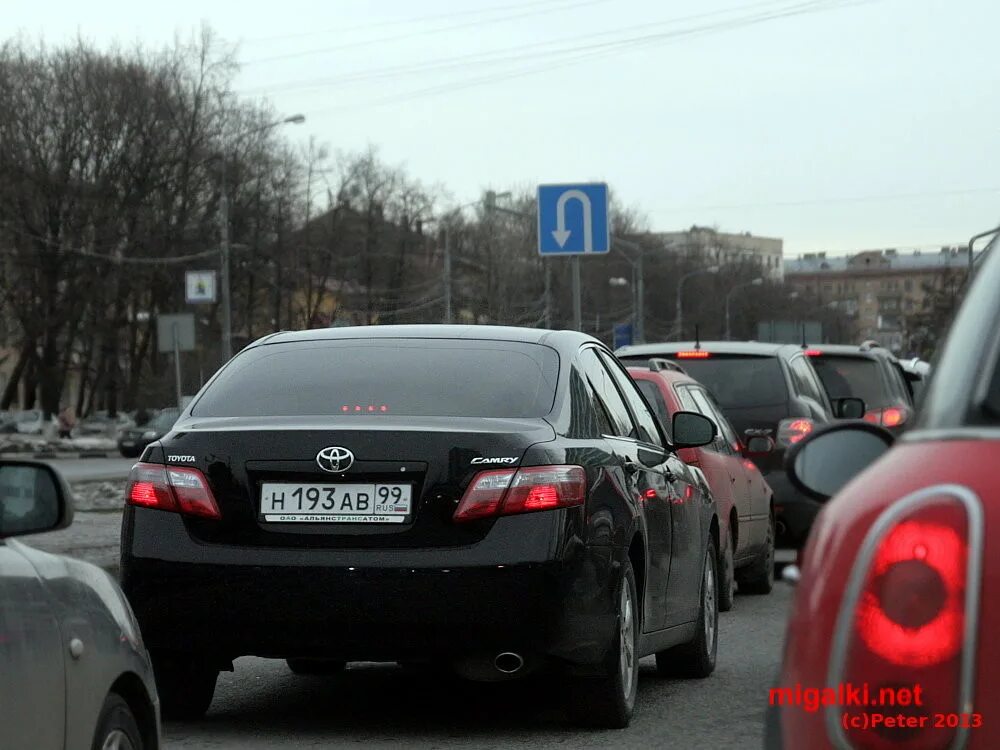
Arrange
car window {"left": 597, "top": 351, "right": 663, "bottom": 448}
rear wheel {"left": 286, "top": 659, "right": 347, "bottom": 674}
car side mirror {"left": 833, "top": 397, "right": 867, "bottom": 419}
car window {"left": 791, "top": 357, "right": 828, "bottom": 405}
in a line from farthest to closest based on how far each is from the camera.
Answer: car side mirror {"left": 833, "top": 397, "right": 867, "bottom": 419}, car window {"left": 791, "top": 357, "right": 828, "bottom": 405}, car window {"left": 597, "top": 351, "right": 663, "bottom": 448}, rear wheel {"left": 286, "top": 659, "right": 347, "bottom": 674}

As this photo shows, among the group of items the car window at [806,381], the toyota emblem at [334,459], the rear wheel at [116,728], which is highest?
the toyota emblem at [334,459]

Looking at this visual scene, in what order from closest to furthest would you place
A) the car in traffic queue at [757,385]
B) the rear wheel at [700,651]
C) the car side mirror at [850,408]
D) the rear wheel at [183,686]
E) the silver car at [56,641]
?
the silver car at [56,641], the rear wheel at [183,686], the rear wheel at [700,651], the car in traffic queue at [757,385], the car side mirror at [850,408]

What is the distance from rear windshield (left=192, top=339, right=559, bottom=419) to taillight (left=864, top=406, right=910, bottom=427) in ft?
36.8

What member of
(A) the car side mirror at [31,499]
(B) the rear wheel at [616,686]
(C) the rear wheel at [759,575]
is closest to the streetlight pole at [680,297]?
(C) the rear wheel at [759,575]

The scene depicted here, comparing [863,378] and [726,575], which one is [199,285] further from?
[726,575]

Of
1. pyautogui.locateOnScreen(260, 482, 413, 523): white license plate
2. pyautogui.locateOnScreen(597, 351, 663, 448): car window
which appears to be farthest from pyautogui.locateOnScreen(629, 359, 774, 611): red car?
pyautogui.locateOnScreen(260, 482, 413, 523): white license plate

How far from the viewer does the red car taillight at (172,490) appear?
6.66m

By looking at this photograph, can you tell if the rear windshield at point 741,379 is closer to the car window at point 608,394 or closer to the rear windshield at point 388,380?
the car window at point 608,394

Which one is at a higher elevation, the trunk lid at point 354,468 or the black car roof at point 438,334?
the black car roof at point 438,334

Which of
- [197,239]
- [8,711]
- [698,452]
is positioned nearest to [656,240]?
[197,239]

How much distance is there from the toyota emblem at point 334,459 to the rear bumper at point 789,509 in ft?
30.8

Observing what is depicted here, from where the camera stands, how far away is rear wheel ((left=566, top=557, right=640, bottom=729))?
691cm

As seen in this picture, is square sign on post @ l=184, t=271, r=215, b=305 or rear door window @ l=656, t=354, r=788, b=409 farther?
square sign on post @ l=184, t=271, r=215, b=305

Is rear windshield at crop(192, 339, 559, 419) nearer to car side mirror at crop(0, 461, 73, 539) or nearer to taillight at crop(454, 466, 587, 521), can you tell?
taillight at crop(454, 466, 587, 521)
